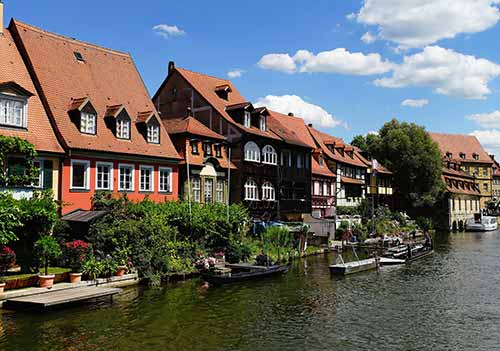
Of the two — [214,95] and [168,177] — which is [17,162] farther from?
[214,95]

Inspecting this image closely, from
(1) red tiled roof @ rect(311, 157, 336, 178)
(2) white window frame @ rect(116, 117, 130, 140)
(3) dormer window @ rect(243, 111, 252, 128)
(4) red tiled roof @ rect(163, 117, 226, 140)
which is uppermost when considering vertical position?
(3) dormer window @ rect(243, 111, 252, 128)

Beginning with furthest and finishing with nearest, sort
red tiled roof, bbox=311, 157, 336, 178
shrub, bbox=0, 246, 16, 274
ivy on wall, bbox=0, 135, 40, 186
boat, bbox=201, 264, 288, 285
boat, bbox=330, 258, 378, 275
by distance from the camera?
1. red tiled roof, bbox=311, 157, 336, 178
2. boat, bbox=330, 258, 378, 275
3. boat, bbox=201, 264, 288, 285
4. ivy on wall, bbox=0, 135, 40, 186
5. shrub, bbox=0, 246, 16, 274

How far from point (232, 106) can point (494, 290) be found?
1042 inches

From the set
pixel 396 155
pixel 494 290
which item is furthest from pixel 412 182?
pixel 494 290

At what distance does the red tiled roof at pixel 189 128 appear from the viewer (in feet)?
133

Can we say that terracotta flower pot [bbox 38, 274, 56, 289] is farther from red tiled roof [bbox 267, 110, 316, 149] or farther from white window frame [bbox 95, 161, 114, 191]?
red tiled roof [bbox 267, 110, 316, 149]

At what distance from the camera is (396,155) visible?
79.8 meters

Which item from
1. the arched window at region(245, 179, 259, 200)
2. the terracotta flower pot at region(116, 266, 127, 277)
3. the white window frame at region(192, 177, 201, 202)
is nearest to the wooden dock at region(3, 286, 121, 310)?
the terracotta flower pot at region(116, 266, 127, 277)

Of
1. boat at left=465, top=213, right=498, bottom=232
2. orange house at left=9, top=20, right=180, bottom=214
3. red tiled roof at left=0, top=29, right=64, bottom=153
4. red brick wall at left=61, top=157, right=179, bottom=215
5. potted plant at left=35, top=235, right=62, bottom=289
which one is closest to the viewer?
potted plant at left=35, top=235, right=62, bottom=289

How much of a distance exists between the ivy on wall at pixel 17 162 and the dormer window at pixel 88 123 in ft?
15.5

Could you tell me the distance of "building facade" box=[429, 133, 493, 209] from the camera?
338 feet

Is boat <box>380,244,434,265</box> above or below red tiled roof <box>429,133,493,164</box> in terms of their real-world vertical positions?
below

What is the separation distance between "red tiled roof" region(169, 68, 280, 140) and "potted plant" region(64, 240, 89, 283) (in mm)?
21195

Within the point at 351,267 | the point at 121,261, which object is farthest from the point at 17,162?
the point at 351,267
